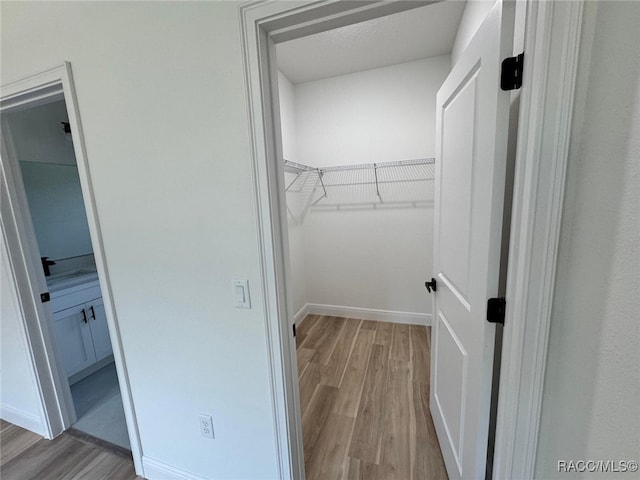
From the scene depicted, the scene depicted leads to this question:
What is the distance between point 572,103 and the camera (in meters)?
0.63

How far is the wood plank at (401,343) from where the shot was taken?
2.36 metres

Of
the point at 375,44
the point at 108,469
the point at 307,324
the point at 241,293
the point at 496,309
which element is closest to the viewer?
the point at 496,309

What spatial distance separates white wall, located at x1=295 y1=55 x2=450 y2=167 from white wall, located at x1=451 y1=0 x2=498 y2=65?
51cm

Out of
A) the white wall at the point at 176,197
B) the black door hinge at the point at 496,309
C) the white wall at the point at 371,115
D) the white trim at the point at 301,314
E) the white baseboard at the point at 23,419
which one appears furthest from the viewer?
the white trim at the point at 301,314

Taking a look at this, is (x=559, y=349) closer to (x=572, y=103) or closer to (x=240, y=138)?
(x=572, y=103)

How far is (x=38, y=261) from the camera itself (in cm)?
162

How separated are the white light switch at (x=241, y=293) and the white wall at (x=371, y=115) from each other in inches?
87.1

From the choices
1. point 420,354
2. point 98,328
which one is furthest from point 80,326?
point 420,354

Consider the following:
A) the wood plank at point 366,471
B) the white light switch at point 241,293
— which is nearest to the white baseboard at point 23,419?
the white light switch at point 241,293

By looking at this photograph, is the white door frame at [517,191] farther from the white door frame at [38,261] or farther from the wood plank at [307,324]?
the wood plank at [307,324]

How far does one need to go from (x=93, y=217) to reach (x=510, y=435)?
1863mm

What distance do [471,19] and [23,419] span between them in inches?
156

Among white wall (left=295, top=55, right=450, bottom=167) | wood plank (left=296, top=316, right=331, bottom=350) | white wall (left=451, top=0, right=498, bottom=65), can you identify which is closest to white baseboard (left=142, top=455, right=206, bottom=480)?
wood plank (left=296, top=316, right=331, bottom=350)

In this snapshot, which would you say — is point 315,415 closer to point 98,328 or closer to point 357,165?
point 98,328
